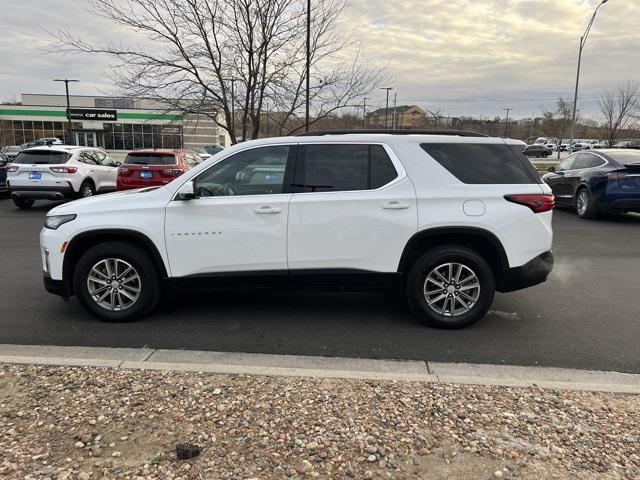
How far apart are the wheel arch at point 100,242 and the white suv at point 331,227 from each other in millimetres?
13

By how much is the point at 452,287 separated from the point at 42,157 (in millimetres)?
12315

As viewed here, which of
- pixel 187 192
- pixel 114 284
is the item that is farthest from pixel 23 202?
pixel 187 192

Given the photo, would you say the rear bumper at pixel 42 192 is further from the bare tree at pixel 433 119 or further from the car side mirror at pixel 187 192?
the bare tree at pixel 433 119

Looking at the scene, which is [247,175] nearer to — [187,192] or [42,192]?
[187,192]

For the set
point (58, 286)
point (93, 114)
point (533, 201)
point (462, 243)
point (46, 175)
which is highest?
point (93, 114)

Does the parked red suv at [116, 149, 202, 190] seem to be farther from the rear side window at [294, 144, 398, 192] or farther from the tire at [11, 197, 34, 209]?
the rear side window at [294, 144, 398, 192]

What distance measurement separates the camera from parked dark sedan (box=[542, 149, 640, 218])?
10352 millimetres

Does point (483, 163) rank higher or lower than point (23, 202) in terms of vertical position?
higher

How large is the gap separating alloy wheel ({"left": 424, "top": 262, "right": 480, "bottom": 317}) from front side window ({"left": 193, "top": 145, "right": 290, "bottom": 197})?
5.40 ft

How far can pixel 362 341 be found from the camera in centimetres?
425

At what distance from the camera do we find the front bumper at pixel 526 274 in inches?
176

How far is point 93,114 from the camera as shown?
51.4 m

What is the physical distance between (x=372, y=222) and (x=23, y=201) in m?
12.4

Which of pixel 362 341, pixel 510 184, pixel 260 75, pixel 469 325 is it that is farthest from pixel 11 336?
pixel 260 75
